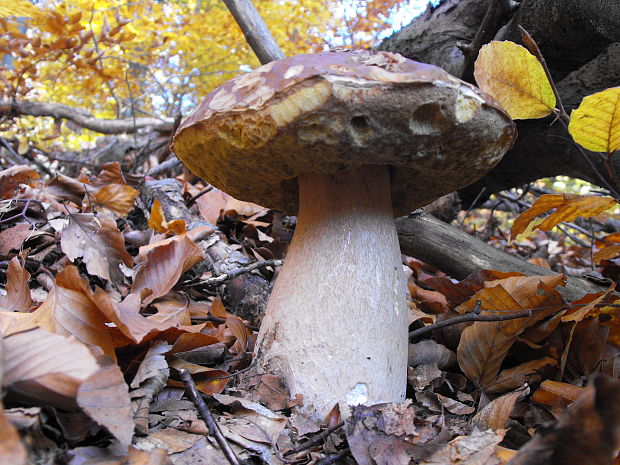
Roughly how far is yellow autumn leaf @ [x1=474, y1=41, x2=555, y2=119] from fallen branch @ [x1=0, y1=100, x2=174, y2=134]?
3.52 meters

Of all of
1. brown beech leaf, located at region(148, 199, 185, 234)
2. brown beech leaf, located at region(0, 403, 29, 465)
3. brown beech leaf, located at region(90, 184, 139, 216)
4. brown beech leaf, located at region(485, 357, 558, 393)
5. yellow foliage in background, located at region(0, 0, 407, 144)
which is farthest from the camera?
yellow foliage in background, located at region(0, 0, 407, 144)

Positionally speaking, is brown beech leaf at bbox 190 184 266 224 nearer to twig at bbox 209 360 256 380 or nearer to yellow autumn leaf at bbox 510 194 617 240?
twig at bbox 209 360 256 380

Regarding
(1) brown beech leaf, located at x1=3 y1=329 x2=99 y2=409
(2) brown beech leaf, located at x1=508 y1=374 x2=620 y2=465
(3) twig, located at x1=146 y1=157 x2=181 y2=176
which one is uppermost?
(3) twig, located at x1=146 y1=157 x2=181 y2=176

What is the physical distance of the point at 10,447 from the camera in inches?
23.3

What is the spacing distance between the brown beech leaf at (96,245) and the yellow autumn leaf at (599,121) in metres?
1.51

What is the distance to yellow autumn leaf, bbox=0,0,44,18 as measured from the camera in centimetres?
248

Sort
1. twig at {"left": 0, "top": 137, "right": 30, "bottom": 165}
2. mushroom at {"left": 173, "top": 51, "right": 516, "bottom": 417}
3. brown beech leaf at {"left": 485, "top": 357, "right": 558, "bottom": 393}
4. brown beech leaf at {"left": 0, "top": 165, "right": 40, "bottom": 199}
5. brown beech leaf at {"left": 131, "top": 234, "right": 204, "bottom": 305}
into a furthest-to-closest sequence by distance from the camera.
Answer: twig at {"left": 0, "top": 137, "right": 30, "bottom": 165} < brown beech leaf at {"left": 0, "top": 165, "right": 40, "bottom": 199} < brown beech leaf at {"left": 131, "top": 234, "right": 204, "bottom": 305} < brown beech leaf at {"left": 485, "top": 357, "right": 558, "bottom": 393} < mushroom at {"left": 173, "top": 51, "right": 516, "bottom": 417}

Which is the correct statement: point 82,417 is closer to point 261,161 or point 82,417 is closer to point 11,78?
point 261,161

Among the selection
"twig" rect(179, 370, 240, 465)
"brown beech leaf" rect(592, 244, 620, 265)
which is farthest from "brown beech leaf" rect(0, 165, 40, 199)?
"brown beech leaf" rect(592, 244, 620, 265)

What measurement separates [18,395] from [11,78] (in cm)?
389

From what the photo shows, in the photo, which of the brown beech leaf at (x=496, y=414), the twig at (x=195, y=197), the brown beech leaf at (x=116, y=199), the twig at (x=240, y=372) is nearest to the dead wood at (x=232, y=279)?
the brown beech leaf at (x=116, y=199)

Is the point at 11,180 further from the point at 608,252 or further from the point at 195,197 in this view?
the point at 608,252

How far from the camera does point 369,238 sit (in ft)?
4.53

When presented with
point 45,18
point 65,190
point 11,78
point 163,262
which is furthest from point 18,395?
point 11,78
